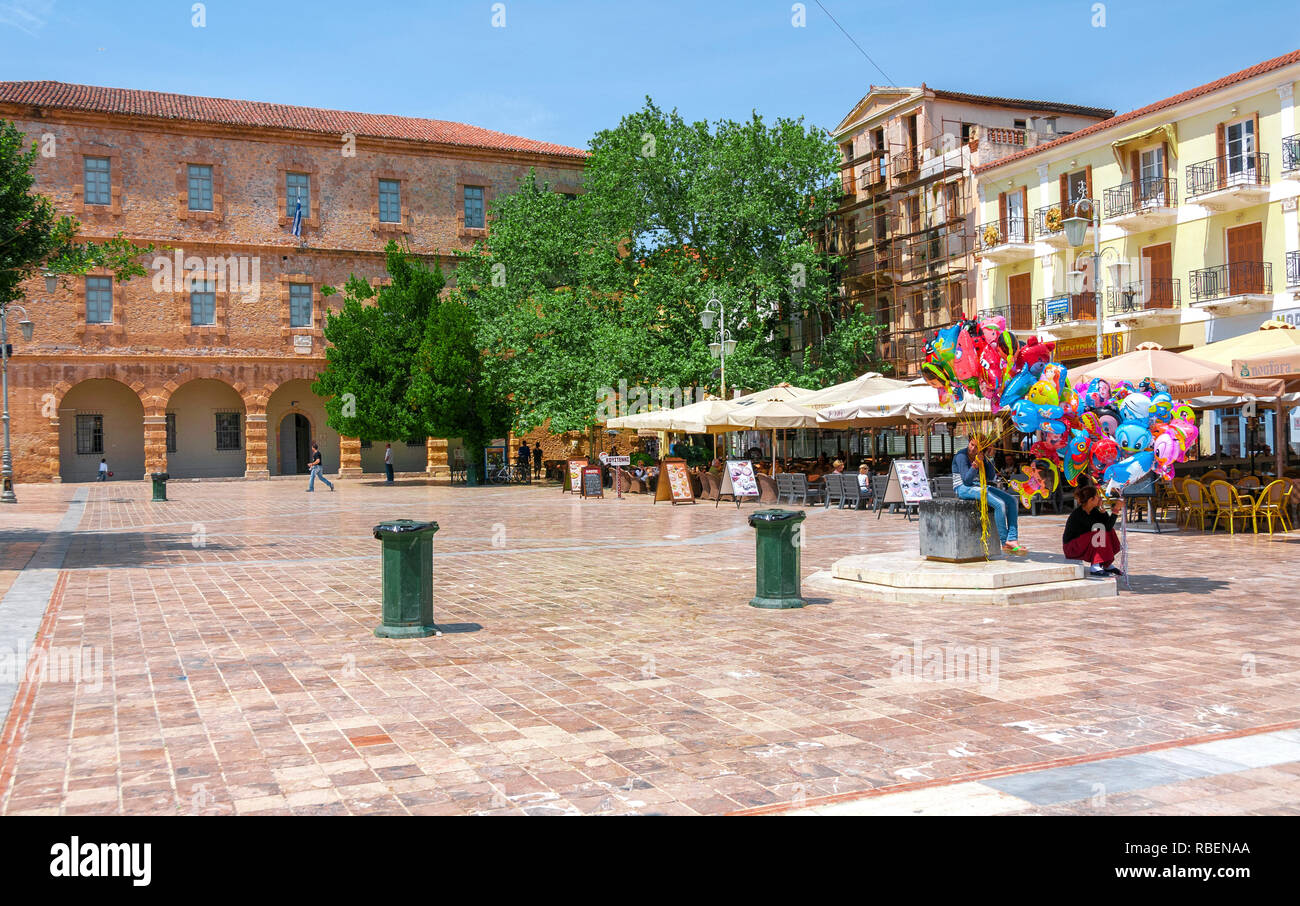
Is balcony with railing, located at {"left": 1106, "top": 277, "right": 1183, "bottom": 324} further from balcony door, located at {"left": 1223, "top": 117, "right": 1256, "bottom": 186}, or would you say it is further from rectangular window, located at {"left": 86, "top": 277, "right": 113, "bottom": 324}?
rectangular window, located at {"left": 86, "top": 277, "right": 113, "bottom": 324}

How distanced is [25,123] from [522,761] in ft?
142

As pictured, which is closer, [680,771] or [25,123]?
[680,771]

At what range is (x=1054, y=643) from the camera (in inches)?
298

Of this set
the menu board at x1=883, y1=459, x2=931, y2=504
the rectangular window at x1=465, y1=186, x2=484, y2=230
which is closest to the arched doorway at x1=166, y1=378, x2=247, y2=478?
the rectangular window at x1=465, y1=186, x2=484, y2=230

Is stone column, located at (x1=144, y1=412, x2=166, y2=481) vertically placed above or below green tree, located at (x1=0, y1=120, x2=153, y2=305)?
below

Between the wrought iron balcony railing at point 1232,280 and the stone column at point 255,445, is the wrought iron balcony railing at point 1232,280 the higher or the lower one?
the higher one

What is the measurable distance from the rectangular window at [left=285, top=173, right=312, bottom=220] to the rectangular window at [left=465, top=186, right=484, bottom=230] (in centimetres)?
668

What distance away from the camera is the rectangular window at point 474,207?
4653cm

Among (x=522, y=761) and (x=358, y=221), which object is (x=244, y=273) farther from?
(x=522, y=761)

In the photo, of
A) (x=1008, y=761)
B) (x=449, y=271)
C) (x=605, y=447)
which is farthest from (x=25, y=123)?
(x=1008, y=761)

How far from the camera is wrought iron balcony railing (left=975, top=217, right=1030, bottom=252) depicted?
3441cm

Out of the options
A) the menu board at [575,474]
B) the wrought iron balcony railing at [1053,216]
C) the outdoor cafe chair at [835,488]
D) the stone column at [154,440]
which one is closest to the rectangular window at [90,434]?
the stone column at [154,440]

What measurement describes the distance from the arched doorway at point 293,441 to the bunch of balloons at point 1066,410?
39.9 metres

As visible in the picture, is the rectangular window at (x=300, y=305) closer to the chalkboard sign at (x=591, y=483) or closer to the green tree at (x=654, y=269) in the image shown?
the green tree at (x=654, y=269)
